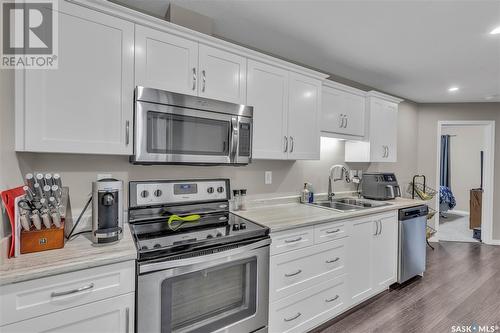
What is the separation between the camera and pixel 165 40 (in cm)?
167

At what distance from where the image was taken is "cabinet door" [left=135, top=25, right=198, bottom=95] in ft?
5.23

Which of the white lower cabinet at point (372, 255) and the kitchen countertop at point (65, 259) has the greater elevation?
the kitchen countertop at point (65, 259)

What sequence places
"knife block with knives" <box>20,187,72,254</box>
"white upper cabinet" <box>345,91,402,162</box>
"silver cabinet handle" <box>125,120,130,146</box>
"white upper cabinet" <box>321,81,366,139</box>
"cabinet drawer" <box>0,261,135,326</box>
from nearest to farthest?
"cabinet drawer" <box>0,261,135,326</box> < "knife block with knives" <box>20,187,72,254</box> < "silver cabinet handle" <box>125,120,130,146</box> < "white upper cabinet" <box>321,81,366,139</box> < "white upper cabinet" <box>345,91,402,162</box>

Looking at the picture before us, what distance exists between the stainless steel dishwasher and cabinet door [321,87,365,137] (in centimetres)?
108

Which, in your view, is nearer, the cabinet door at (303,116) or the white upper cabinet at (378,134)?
the cabinet door at (303,116)

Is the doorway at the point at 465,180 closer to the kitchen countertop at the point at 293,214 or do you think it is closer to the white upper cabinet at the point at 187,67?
the kitchen countertop at the point at 293,214

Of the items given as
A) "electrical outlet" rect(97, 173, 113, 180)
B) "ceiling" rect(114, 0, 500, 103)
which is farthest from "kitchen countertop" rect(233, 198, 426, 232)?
"ceiling" rect(114, 0, 500, 103)

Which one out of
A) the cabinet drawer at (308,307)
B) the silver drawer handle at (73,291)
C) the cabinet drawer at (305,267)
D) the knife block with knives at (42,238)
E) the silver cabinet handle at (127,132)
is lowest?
the cabinet drawer at (308,307)

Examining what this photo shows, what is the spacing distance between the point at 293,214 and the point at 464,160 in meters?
6.91

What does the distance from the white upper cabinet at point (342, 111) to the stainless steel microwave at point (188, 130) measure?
1.08m

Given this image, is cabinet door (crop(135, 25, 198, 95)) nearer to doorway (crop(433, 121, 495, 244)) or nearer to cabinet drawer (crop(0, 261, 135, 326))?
cabinet drawer (crop(0, 261, 135, 326))

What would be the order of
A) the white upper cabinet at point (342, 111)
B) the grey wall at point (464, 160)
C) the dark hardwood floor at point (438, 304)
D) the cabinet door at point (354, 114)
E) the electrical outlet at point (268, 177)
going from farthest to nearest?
the grey wall at point (464, 160)
the cabinet door at point (354, 114)
the white upper cabinet at point (342, 111)
the electrical outlet at point (268, 177)
the dark hardwood floor at point (438, 304)

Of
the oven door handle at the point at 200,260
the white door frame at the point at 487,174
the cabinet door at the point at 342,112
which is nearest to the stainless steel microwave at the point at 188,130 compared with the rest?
the oven door handle at the point at 200,260

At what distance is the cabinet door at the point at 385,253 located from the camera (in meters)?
2.58
